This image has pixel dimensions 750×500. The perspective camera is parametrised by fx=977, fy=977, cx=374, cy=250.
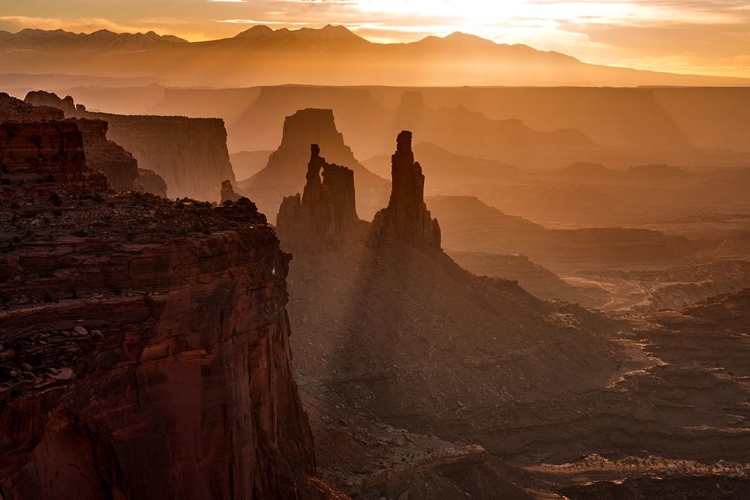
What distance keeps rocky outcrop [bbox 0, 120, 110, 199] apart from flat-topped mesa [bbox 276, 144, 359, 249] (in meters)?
39.4

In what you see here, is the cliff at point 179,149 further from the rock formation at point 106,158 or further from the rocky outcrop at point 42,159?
the rocky outcrop at point 42,159

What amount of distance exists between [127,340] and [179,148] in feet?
292

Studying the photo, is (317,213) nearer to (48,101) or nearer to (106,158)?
(106,158)

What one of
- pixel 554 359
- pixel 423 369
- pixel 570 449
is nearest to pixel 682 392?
pixel 554 359

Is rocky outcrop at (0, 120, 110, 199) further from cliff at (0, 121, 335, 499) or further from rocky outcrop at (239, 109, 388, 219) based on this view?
rocky outcrop at (239, 109, 388, 219)

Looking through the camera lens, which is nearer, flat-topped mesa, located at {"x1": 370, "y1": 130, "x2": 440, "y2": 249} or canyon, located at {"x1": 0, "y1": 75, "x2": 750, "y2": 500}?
canyon, located at {"x1": 0, "y1": 75, "x2": 750, "y2": 500}

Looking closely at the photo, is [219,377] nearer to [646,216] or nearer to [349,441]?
[349,441]

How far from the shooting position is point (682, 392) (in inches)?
2781

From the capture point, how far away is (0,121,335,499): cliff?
2453 centimetres

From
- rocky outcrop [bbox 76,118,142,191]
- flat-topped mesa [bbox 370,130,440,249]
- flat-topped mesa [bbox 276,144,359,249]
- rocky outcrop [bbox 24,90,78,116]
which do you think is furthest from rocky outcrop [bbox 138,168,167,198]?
flat-topped mesa [bbox 370,130,440,249]

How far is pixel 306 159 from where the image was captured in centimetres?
14150

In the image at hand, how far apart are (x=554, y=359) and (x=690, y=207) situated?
452 ft

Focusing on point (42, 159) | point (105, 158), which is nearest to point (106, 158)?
point (105, 158)

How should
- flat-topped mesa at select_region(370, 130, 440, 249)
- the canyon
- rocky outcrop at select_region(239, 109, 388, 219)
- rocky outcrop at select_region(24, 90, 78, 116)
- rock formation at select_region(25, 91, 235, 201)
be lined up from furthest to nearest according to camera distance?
rocky outcrop at select_region(239, 109, 388, 219) < rock formation at select_region(25, 91, 235, 201) < rocky outcrop at select_region(24, 90, 78, 116) < flat-topped mesa at select_region(370, 130, 440, 249) < the canyon
